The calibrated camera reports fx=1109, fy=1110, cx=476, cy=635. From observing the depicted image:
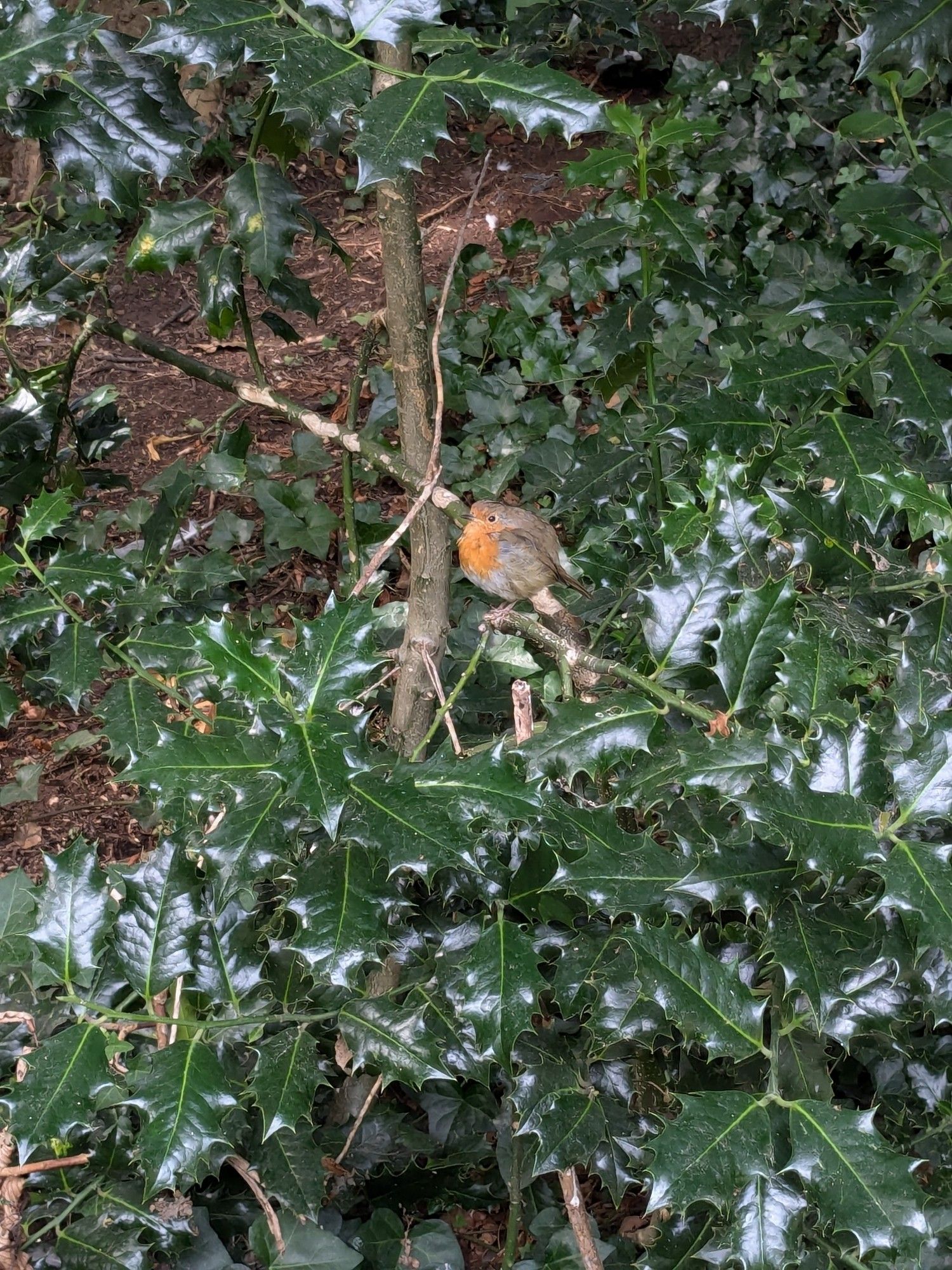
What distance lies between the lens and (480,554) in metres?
2.72

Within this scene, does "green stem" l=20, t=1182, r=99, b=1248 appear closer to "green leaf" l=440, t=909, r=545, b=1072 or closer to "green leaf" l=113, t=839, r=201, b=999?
"green leaf" l=113, t=839, r=201, b=999

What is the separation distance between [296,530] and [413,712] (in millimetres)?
Result: 1837

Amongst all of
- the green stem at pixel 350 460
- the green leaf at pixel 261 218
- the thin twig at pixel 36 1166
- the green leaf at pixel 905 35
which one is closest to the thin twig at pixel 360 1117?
the thin twig at pixel 36 1166

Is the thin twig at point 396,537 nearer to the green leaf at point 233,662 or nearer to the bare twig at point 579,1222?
the green leaf at point 233,662

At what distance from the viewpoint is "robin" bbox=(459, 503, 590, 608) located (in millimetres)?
2684

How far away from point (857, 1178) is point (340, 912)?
0.50m

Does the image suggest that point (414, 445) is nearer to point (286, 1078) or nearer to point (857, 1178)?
point (286, 1078)

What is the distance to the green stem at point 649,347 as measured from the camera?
161cm

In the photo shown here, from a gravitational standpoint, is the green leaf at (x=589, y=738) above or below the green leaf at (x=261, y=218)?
Answer: below

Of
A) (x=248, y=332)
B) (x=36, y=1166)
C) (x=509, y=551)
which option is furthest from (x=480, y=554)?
(x=36, y=1166)

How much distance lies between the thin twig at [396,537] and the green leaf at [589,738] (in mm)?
255

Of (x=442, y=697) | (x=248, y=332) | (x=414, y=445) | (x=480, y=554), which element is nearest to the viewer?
(x=442, y=697)

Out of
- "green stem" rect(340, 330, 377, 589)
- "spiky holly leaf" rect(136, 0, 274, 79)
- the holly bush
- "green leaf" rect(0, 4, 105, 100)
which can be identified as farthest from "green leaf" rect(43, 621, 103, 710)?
"spiky holly leaf" rect(136, 0, 274, 79)

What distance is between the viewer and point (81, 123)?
1.54 meters
